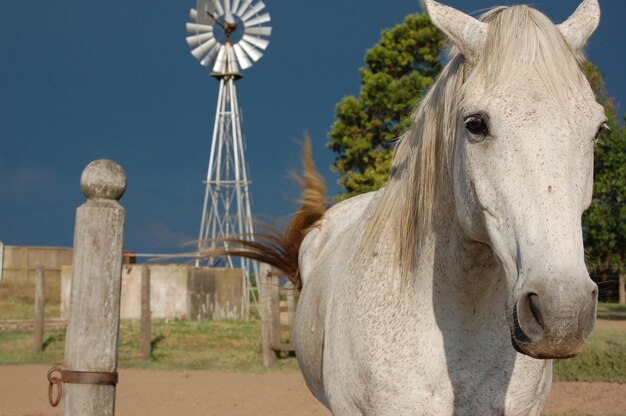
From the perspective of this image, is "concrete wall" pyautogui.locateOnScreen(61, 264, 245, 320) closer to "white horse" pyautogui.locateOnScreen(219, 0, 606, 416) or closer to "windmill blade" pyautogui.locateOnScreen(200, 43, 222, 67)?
"windmill blade" pyautogui.locateOnScreen(200, 43, 222, 67)

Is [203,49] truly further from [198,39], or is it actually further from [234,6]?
[234,6]

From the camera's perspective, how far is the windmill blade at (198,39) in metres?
23.8

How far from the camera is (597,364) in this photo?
10.0 metres

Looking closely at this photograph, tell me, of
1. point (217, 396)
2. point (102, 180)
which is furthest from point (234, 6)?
point (102, 180)

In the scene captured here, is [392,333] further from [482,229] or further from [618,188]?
[618,188]

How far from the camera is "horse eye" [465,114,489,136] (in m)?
1.99

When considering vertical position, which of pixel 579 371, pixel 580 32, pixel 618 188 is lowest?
pixel 579 371

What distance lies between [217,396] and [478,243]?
7.48 m

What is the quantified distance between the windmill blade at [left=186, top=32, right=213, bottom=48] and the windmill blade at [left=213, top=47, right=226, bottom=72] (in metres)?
0.62

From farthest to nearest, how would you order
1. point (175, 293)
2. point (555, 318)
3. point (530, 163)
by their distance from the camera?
point (175, 293) → point (530, 163) → point (555, 318)

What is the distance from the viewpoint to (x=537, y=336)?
1733 millimetres

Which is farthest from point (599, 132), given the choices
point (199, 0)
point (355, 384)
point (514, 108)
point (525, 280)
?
point (199, 0)

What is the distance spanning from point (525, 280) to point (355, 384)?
981 millimetres

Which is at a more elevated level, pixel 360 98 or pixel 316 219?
pixel 360 98
